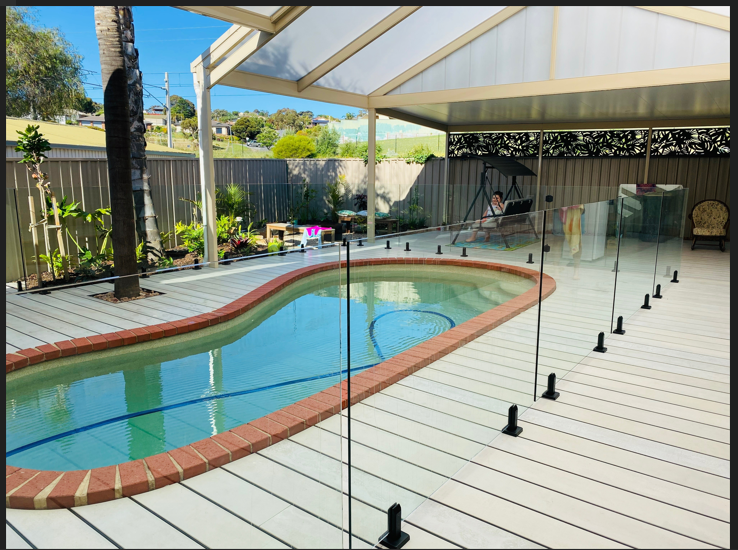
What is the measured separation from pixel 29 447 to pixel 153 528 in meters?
1.17

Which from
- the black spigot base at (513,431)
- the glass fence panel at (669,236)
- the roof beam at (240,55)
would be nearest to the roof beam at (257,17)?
the roof beam at (240,55)

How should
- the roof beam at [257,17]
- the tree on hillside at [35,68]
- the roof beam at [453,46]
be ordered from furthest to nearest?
the tree on hillside at [35,68]
the roof beam at [453,46]
the roof beam at [257,17]

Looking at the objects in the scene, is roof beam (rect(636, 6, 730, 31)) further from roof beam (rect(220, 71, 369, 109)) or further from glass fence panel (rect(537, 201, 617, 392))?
roof beam (rect(220, 71, 369, 109))

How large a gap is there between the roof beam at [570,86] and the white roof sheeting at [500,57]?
0.05 ft

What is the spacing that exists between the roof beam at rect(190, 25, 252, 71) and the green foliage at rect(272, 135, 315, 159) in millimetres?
33260

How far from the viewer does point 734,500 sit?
244 cm

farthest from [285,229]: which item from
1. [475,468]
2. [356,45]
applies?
[475,468]

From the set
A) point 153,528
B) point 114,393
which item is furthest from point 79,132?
point 153,528

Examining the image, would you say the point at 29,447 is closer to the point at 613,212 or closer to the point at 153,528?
the point at 153,528

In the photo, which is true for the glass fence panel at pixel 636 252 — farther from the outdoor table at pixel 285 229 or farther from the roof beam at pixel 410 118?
the outdoor table at pixel 285 229

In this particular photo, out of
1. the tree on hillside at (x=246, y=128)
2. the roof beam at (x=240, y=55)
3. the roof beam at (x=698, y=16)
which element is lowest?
the roof beam at (x=240, y=55)

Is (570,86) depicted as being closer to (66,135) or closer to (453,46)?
(453,46)

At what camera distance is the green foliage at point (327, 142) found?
43875 mm

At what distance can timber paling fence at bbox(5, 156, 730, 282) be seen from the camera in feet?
25.2
